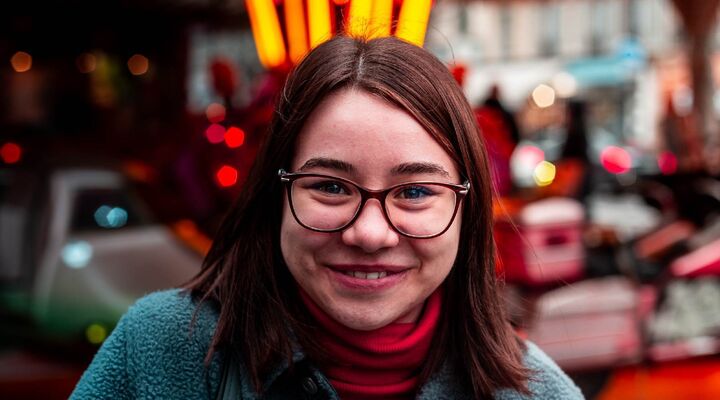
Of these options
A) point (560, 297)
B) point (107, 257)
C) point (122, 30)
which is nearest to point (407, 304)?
point (107, 257)

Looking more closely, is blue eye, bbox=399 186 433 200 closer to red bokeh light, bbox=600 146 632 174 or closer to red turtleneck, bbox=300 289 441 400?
red turtleneck, bbox=300 289 441 400

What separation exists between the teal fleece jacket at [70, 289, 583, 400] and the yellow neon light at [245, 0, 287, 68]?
87.6 inches

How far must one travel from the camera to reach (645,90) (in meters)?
31.2

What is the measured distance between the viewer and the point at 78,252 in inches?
150

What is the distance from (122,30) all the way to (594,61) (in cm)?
2079

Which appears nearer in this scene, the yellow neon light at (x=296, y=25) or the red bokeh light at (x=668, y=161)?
the yellow neon light at (x=296, y=25)

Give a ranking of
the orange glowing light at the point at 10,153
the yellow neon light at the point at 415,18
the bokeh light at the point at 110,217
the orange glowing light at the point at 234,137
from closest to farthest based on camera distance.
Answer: the yellow neon light at the point at 415,18 < the bokeh light at the point at 110,217 < the orange glowing light at the point at 10,153 < the orange glowing light at the point at 234,137

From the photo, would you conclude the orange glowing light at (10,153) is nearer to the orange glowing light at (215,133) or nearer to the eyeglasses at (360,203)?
the orange glowing light at (215,133)

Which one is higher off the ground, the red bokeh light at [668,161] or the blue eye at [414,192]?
the red bokeh light at [668,161]

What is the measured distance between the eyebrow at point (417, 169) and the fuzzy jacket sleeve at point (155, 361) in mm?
431

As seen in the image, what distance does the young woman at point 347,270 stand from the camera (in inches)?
57.7

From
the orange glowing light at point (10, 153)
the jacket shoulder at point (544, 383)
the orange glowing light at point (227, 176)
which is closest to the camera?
the jacket shoulder at point (544, 383)

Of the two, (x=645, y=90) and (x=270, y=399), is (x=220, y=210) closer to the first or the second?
(x=270, y=399)

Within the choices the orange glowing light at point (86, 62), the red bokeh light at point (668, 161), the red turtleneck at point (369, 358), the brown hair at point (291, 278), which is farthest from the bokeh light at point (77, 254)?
the orange glowing light at point (86, 62)
